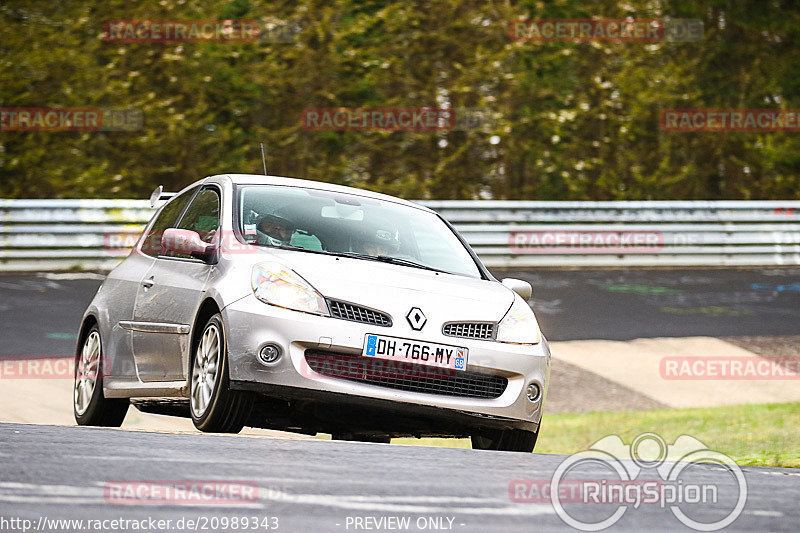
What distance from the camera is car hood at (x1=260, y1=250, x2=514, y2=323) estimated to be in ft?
22.8

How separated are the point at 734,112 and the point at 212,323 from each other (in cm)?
1904

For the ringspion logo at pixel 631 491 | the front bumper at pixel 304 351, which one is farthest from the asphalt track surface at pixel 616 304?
the ringspion logo at pixel 631 491

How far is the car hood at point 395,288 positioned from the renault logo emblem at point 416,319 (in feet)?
0.08

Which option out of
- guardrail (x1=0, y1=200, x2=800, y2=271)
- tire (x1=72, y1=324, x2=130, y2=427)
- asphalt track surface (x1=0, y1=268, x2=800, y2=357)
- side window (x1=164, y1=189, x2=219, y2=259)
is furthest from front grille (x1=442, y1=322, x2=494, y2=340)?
guardrail (x1=0, y1=200, x2=800, y2=271)

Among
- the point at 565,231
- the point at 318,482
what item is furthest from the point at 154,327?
the point at 565,231

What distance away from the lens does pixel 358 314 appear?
22.7ft

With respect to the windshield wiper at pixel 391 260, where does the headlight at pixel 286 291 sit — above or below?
above

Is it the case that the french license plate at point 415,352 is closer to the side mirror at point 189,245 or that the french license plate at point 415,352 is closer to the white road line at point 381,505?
the side mirror at point 189,245

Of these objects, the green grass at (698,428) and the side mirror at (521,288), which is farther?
the green grass at (698,428)

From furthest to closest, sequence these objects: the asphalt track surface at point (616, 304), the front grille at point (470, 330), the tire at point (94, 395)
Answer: the asphalt track surface at point (616, 304)
the tire at point (94, 395)
the front grille at point (470, 330)

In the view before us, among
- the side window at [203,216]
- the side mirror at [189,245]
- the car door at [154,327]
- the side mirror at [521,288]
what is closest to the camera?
the side mirror at [189,245]

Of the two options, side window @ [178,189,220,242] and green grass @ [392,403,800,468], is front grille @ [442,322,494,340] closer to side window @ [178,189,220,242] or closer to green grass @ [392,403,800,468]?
side window @ [178,189,220,242]

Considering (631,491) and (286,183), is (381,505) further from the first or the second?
(286,183)

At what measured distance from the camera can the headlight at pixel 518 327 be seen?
7.28 meters
